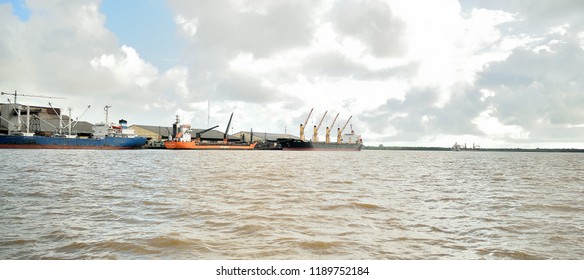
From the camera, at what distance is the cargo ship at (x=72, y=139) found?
185ft

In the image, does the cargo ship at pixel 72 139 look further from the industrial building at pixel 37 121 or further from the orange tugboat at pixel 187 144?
the orange tugboat at pixel 187 144

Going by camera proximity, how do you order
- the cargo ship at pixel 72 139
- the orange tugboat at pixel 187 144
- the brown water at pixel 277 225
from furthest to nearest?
the orange tugboat at pixel 187 144 → the cargo ship at pixel 72 139 → the brown water at pixel 277 225

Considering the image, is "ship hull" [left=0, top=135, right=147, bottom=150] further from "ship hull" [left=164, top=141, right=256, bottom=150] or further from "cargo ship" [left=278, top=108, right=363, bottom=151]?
"cargo ship" [left=278, top=108, right=363, bottom=151]

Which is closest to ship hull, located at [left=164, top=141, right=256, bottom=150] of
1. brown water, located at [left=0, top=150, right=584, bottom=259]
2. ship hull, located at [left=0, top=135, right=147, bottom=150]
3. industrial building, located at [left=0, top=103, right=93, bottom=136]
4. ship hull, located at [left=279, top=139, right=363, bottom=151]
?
ship hull, located at [left=0, top=135, right=147, bottom=150]

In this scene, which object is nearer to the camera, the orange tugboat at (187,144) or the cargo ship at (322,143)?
the orange tugboat at (187,144)

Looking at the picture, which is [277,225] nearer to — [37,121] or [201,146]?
[37,121]

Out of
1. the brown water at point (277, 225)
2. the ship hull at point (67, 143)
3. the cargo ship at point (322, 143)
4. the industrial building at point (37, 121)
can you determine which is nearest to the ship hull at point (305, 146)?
the cargo ship at point (322, 143)

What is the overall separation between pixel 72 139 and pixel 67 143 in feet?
3.34

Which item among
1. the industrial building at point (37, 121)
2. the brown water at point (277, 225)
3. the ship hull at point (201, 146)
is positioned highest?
the industrial building at point (37, 121)

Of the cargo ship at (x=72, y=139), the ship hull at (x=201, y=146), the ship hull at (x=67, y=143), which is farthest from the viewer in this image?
the ship hull at (x=201, y=146)

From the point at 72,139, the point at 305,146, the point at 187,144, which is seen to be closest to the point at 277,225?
the point at 72,139

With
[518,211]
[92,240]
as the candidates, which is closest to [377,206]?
[518,211]

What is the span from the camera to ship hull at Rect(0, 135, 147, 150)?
56.6 metres

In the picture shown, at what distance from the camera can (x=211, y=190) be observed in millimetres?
13727
